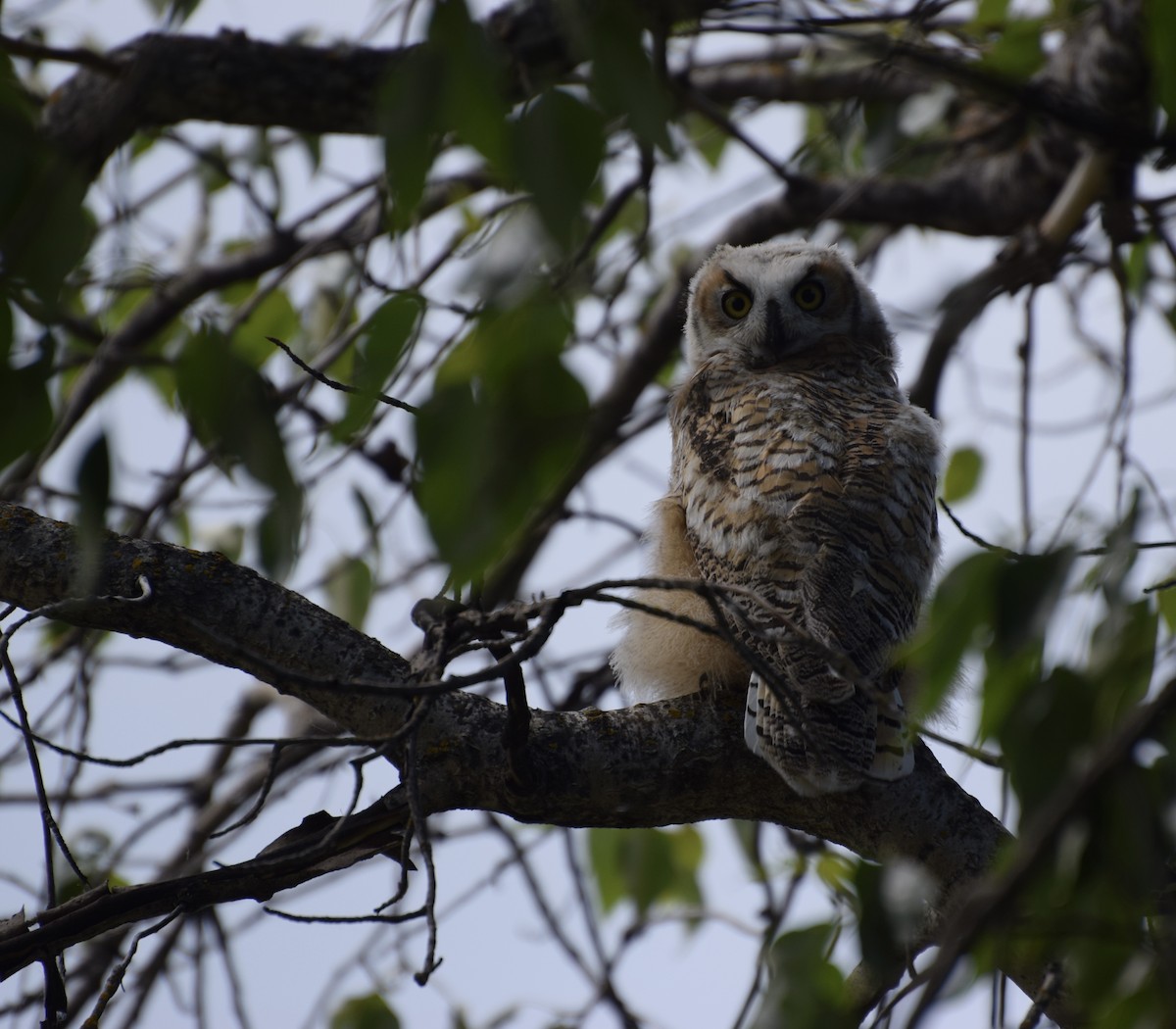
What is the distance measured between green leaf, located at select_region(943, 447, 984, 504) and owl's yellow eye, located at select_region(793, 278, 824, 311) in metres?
0.69

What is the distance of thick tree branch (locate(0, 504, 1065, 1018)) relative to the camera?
193 cm

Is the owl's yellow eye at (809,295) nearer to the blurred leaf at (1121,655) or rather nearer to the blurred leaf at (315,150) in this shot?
the blurred leaf at (315,150)

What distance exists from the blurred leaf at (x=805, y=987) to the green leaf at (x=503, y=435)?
1.94ft

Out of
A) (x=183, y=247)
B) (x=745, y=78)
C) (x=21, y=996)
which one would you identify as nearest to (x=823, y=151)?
(x=745, y=78)

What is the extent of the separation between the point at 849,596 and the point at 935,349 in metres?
1.61

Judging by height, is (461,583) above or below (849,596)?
below

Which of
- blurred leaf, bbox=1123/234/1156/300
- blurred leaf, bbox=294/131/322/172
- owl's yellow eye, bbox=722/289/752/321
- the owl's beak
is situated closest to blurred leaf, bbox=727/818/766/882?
the owl's beak

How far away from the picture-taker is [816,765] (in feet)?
6.40

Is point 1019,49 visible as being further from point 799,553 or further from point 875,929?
point 875,929

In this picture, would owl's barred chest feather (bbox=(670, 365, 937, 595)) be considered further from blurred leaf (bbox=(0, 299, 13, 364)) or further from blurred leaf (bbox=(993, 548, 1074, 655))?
blurred leaf (bbox=(0, 299, 13, 364))

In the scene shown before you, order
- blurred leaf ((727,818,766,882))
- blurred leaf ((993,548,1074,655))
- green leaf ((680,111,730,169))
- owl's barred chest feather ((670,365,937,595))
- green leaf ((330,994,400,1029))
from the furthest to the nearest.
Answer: green leaf ((680,111,730,169))
blurred leaf ((727,818,766,882))
green leaf ((330,994,400,1029))
owl's barred chest feather ((670,365,937,595))
blurred leaf ((993,548,1074,655))

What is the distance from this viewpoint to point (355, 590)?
3.14 metres

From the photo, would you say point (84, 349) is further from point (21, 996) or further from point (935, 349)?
point (935, 349)

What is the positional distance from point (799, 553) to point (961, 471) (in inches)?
66.9
